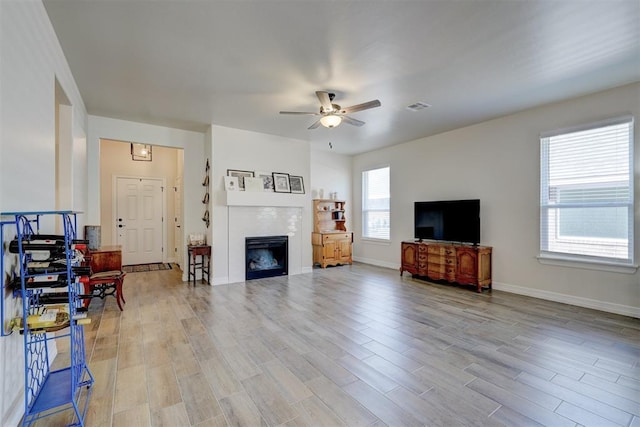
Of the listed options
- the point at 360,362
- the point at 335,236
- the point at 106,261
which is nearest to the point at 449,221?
the point at 335,236

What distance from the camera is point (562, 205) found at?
4070 millimetres

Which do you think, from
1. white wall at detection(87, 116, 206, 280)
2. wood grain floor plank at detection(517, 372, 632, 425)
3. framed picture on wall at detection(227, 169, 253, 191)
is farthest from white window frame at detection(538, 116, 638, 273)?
white wall at detection(87, 116, 206, 280)

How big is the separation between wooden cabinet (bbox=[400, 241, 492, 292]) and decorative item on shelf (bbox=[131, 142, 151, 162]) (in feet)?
21.0

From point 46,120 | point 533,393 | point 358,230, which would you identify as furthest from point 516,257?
point 46,120

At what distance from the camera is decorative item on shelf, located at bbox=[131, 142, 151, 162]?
6.94m

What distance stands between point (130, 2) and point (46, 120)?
3.81 feet

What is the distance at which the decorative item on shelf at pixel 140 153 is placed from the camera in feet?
22.8

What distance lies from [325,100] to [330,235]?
3.67 m

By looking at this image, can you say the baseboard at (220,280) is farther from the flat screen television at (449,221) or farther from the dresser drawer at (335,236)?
the flat screen television at (449,221)

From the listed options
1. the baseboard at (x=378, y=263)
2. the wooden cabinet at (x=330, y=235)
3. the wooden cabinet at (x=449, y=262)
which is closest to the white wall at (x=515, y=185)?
the wooden cabinet at (x=449, y=262)

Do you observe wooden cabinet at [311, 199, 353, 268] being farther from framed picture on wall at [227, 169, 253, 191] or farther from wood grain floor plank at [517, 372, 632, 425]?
wood grain floor plank at [517, 372, 632, 425]

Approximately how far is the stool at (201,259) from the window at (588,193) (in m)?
5.44

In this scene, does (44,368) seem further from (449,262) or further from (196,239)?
(449,262)

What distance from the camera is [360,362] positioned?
8.11ft
